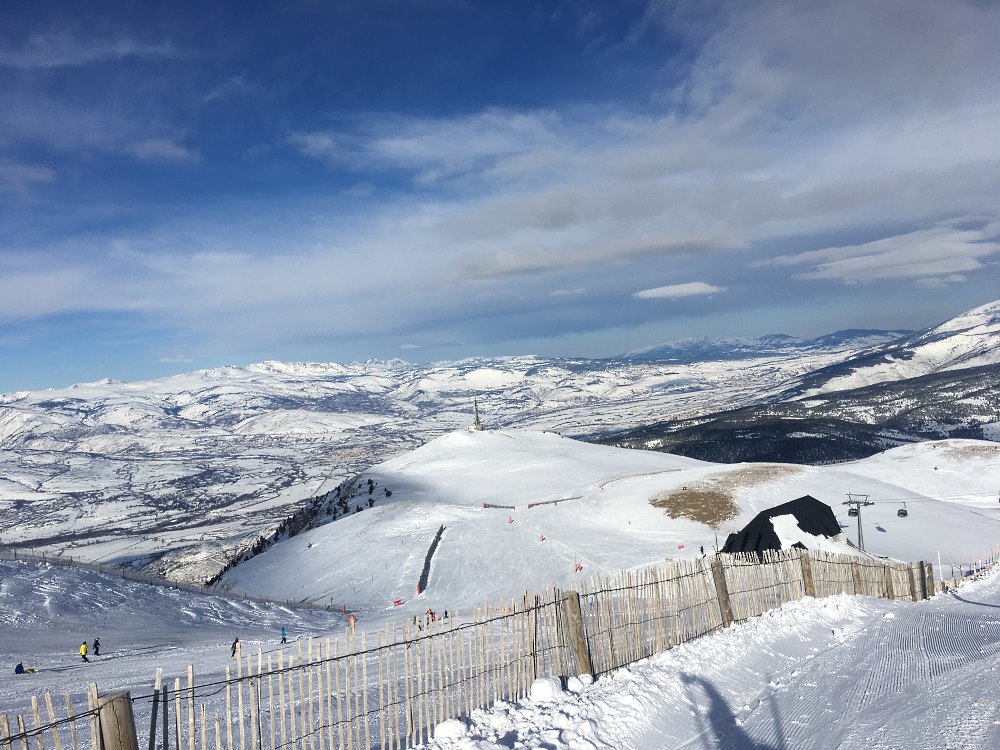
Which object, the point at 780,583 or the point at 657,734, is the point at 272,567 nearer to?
the point at 780,583

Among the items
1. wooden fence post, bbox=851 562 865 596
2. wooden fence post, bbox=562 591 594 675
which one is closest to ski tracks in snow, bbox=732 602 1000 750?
wooden fence post, bbox=562 591 594 675

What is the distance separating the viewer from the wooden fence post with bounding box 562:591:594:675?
12.0 metres

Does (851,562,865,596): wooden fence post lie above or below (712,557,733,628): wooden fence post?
below

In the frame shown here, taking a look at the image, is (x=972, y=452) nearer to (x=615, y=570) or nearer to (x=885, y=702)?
(x=615, y=570)

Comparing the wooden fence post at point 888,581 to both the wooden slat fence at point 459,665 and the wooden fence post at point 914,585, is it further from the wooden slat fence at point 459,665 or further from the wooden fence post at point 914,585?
the wooden slat fence at point 459,665

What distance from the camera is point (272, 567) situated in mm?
63469

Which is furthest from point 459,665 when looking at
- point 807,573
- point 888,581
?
point 888,581

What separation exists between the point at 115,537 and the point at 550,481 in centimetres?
16740

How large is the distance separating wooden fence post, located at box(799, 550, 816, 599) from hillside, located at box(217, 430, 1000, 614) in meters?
25.0

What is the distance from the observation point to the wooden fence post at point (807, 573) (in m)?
19.4

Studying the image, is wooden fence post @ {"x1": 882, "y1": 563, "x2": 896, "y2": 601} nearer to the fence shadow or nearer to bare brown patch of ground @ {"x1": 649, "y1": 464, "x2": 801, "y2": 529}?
the fence shadow

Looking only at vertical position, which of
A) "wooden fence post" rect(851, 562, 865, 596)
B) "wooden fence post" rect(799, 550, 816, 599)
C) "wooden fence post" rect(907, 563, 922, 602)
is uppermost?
"wooden fence post" rect(799, 550, 816, 599)

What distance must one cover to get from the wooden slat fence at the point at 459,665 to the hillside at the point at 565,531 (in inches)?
1098

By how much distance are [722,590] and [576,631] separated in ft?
17.6
